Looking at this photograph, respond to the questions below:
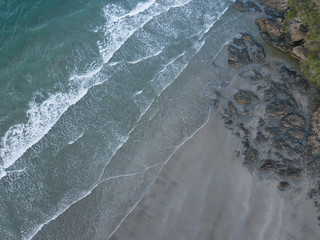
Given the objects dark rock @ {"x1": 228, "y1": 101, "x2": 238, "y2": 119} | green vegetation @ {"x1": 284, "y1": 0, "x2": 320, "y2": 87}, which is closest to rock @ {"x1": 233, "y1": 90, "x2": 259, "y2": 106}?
dark rock @ {"x1": 228, "y1": 101, "x2": 238, "y2": 119}

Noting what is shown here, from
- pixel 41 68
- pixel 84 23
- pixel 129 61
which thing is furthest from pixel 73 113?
pixel 84 23

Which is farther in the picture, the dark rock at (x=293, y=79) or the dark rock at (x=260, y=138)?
the dark rock at (x=293, y=79)

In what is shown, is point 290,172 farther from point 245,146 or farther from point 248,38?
point 248,38

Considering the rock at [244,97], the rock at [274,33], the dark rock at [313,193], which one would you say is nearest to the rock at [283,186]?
the dark rock at [313,193]

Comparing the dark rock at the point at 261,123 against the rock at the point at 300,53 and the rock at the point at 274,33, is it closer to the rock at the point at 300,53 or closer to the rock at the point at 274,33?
the rock at the point at 300,53

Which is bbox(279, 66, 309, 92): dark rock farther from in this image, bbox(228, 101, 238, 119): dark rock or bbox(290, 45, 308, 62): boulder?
bbox(228, 101, 238, 119): dark rock

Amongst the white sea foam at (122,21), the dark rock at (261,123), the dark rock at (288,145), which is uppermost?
the white sea foam at (122,21)

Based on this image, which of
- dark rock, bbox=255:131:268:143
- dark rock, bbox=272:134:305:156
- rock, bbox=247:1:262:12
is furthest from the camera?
rock, bbox=247:1:262:12
